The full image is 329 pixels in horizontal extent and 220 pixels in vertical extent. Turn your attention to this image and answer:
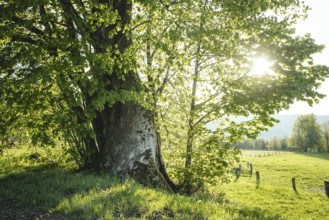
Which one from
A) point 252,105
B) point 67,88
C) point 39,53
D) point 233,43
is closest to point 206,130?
point 252,105

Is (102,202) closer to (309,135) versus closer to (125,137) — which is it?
(125,137)

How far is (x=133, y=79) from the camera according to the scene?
34.6ft

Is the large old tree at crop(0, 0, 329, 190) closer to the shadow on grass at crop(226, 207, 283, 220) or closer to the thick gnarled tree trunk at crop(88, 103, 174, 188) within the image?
the thick gnarled tree trunk at crop(88, 103, 174, 188)

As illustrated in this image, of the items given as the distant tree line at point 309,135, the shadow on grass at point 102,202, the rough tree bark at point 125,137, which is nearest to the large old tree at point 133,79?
the rough tree bark at point 125,137

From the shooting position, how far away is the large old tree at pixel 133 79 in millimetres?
8266

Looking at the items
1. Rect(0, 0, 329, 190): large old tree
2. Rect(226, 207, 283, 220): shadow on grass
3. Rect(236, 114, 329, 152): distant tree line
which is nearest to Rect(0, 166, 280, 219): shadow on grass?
Rect(226, 207, 283, 220): shadow on grass

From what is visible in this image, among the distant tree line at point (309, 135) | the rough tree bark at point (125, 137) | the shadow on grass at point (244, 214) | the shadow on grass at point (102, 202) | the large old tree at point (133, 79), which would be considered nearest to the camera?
the shadow on grass at point (102, 202)

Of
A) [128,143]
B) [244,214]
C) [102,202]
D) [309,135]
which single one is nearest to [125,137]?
[128,143]

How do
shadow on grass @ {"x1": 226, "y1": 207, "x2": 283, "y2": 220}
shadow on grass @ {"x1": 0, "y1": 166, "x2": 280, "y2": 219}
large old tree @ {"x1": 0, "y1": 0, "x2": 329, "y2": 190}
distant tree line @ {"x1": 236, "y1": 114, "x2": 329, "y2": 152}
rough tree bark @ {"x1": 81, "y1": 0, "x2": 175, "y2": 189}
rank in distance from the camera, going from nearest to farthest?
shadow on grass @ {"x1": 0, "y1": 166, "x2": 280, "y2": 219} < shadow on grass @ {"x1": 226, "y1": 207, "x2": 283, "y2": 220} < large old tree @ {"x1": 0, "y1": 0, "x2": 329, "y2": 190} < rough tree bark @ {"x1": 81, "y1": 0, "x2": 175, "y2": 189} < distant tree line @ {"x1": 236, "y1": 114, "x2": 329, "y2": 152}

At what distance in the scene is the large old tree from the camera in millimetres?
8266

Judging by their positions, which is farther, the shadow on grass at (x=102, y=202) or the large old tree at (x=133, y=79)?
the large old tree at (x=133, y=79)

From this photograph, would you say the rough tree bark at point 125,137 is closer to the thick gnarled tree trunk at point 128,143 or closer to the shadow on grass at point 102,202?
the thick gnarled tree trunk at point 128,143

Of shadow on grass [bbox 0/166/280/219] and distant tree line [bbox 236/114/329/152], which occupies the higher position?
distant tree line [bbox 236/114/329/152]

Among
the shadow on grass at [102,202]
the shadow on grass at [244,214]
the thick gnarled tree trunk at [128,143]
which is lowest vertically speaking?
the shadow on grass at [244,214]
